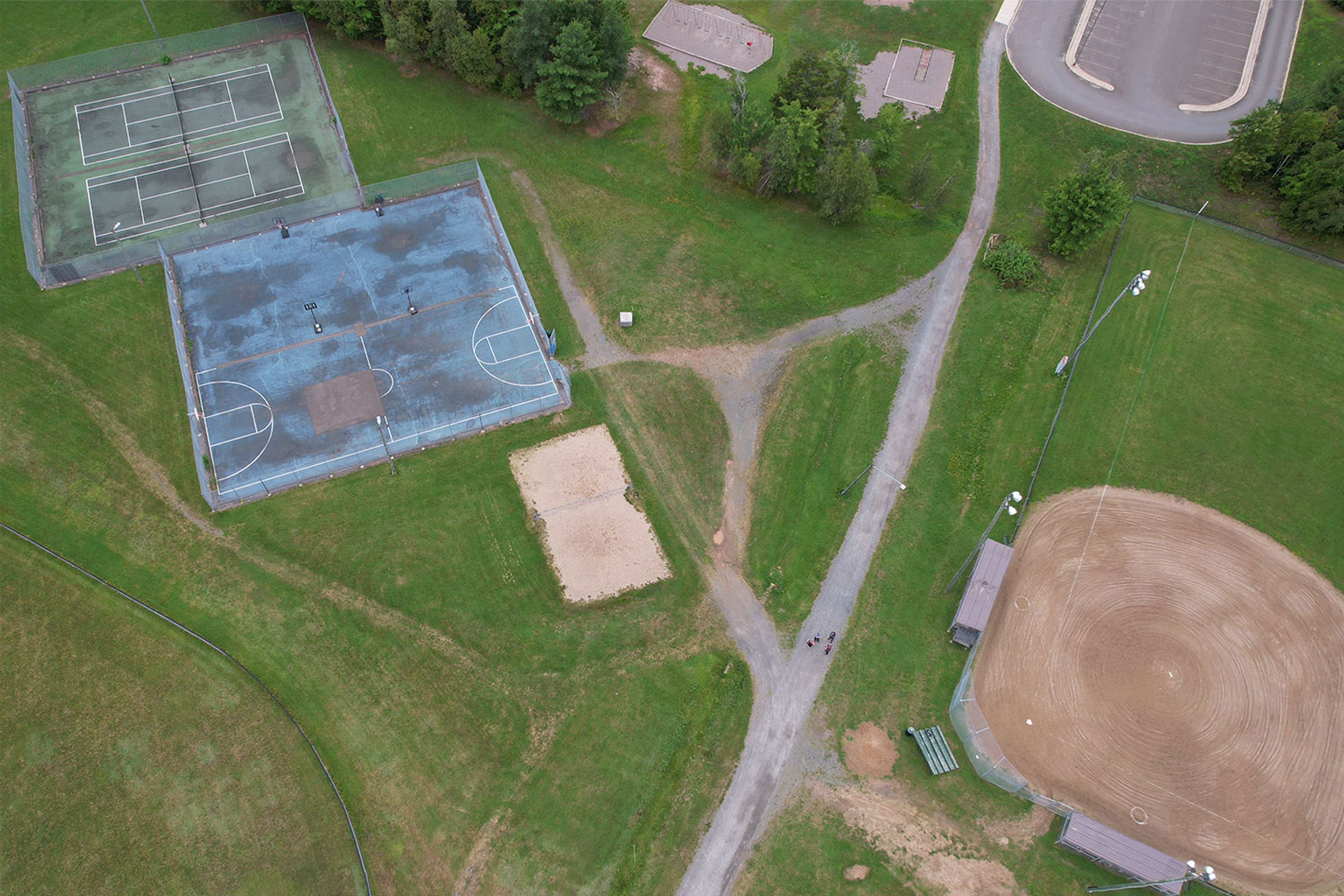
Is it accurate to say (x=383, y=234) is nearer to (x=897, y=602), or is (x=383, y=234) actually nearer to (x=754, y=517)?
(x=754, y=517)

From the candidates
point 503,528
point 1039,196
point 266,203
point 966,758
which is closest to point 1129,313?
point 1039,196

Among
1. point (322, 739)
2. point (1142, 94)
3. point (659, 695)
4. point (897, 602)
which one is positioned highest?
point (1142, 94)

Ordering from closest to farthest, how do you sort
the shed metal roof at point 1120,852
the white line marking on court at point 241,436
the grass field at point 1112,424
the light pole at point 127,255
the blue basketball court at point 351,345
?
the shed metal roof at point 1120,852
the grass field at point 1112,424
the white line marking on court at point 241,436
the blue basketball court at point 351,345
the light pole at point 127,255

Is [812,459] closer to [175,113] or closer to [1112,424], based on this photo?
[1112,424]


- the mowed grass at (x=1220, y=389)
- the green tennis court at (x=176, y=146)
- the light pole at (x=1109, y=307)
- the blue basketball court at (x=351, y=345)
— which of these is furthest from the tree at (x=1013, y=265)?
the green tennis court at (x=176, y=146)

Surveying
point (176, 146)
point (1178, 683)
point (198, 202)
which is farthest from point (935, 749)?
point (176, 146)

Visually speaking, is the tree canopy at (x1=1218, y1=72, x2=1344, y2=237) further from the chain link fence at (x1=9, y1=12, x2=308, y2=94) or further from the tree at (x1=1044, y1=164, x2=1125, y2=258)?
the chain link fence at (x1=9, y1=12, x2=308, y2=94)

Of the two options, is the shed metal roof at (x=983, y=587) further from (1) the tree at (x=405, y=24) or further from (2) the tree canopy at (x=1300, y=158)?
(1) the tree at (x=405, y=24)
